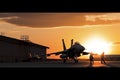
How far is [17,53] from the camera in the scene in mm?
64938
